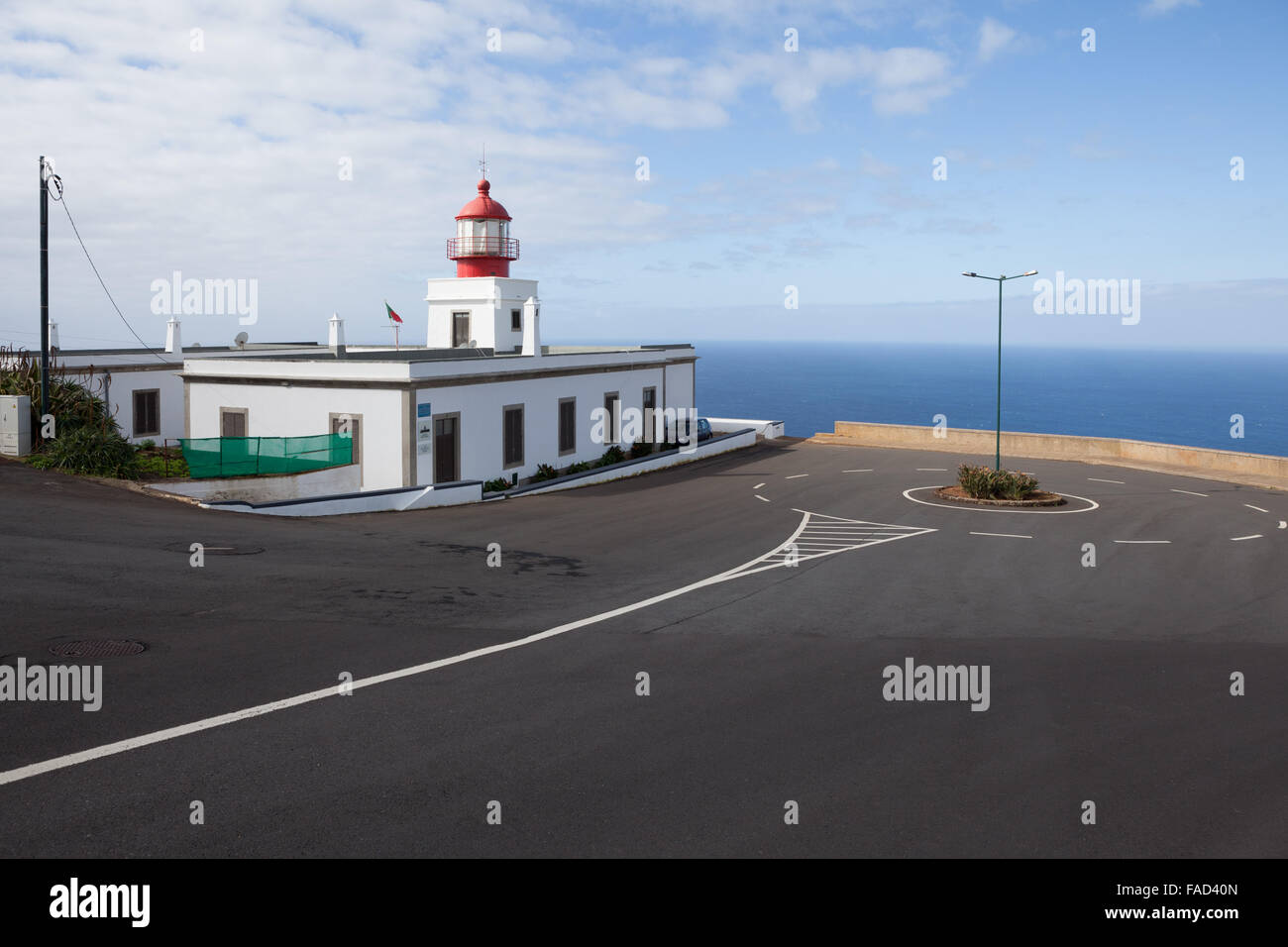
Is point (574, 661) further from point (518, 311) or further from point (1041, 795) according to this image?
point (518, 311)

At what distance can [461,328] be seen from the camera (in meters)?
43.4

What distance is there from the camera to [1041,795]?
7.61m

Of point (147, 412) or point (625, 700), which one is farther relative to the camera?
point (147, 412)

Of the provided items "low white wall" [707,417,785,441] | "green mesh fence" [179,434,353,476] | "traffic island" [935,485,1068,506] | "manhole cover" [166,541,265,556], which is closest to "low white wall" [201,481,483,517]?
"green mesh fence" [179,434,353,476]

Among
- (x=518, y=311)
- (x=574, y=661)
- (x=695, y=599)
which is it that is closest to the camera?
(x=574, y=661)

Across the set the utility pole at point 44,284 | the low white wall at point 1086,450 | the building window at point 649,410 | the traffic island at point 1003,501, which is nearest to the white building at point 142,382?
the utility pole at point 44,284

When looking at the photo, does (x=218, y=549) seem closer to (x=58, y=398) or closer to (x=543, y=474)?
(x=58, y=398)

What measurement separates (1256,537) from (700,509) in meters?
13.6

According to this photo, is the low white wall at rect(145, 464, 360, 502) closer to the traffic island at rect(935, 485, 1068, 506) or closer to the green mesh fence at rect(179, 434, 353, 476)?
the green mesh fence at rect(179, 434, 353, 476)

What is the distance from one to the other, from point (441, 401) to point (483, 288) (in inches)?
601

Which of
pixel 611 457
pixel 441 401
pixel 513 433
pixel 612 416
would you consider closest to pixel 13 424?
pixel 441 401

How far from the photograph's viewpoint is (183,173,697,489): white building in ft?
89.9

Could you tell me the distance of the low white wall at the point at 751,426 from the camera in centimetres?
5041
